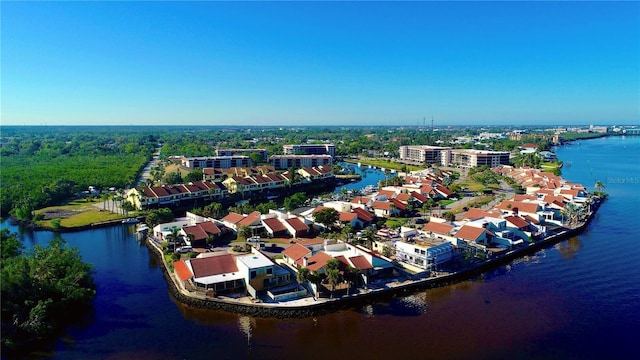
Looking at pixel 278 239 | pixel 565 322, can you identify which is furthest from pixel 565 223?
pixel 278 239

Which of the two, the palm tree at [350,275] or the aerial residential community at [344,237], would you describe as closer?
the palm tree at [350,275]

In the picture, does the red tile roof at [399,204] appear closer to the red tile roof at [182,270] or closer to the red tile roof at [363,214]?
the red tile roof at [363,214]

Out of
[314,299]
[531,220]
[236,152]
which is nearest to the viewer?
[314,299]

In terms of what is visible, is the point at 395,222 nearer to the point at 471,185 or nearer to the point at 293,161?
the point at 471,185

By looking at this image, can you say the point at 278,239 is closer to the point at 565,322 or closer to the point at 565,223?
the point at 565,322

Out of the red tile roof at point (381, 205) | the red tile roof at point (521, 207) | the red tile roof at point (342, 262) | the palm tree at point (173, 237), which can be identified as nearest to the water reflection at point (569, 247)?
the red tile roof at point (521, 207)

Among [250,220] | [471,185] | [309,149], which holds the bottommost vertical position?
[471,185]

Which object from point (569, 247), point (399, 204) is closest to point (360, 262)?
point (569, 247)
